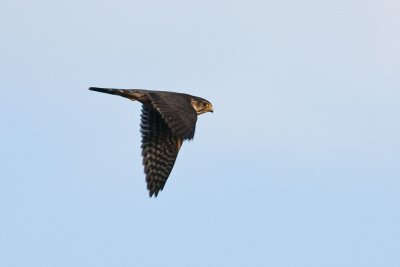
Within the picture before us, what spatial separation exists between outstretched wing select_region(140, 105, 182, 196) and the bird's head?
956 mm

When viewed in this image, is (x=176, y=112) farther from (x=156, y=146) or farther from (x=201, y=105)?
(x=201, y=105)

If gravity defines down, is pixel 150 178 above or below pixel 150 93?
below

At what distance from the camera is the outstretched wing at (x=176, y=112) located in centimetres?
1970

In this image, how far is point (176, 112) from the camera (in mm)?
20344

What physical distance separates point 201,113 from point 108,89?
323 cm

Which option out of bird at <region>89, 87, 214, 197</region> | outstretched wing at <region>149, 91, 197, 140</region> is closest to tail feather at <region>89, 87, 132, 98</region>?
bird at <region>89, 87, 214, 197</region>

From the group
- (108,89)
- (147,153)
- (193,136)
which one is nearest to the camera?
Result: (193,136)

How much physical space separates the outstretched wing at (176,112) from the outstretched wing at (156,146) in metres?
1.12

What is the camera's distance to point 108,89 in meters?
21.3

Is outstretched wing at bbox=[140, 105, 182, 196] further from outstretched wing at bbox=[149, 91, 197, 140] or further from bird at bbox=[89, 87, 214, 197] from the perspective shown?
outstretched wing at bbox=[149, 91, 197, 140]

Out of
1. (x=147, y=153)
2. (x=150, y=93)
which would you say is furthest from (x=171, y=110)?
(x=147, y=153)

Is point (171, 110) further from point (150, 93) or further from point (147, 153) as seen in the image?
point (147, 153)

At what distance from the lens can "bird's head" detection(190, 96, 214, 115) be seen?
23.5 metres

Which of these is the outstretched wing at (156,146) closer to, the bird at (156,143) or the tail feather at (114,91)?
the bird at (156,143)
